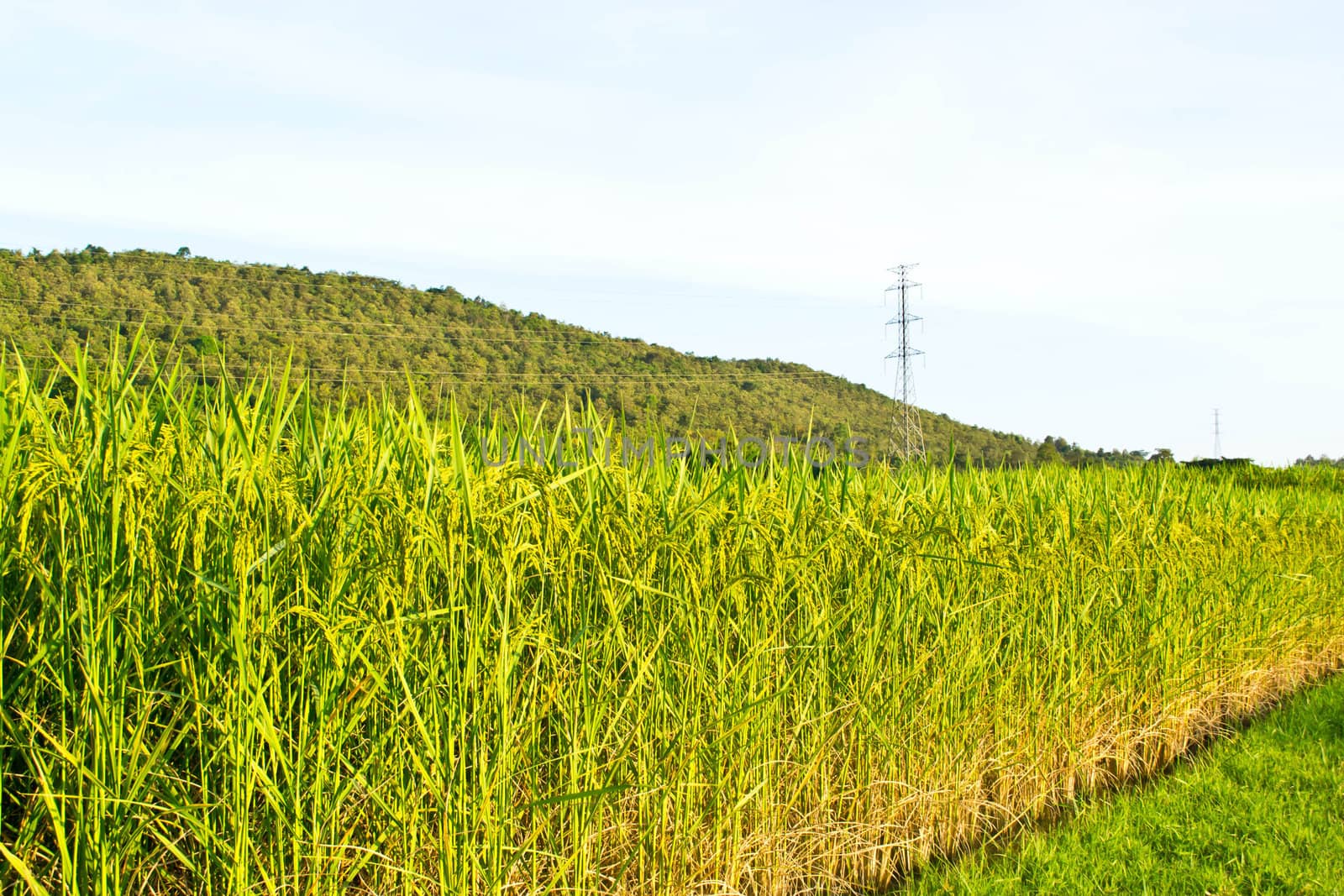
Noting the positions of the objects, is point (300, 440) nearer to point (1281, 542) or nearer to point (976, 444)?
point (1281, 542)

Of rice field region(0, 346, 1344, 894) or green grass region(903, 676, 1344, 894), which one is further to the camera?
green grass region(903, 676, 1344, 894)

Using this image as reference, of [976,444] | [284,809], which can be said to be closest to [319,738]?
[284,809]

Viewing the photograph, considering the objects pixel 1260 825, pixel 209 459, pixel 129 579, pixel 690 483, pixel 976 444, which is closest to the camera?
Result: pixel 129 579

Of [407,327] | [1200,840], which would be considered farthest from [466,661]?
[407,327]

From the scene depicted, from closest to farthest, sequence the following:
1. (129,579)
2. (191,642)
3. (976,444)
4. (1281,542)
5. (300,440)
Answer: (129,579) → (191,642) → (300,440) → (1281,542) → (976,444)

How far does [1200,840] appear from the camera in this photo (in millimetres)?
3645

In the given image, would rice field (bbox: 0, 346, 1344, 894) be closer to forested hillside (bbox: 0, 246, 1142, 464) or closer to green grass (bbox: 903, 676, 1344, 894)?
green grass (bbox: 903, 676, 1344, 894)

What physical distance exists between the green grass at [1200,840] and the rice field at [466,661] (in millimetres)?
234

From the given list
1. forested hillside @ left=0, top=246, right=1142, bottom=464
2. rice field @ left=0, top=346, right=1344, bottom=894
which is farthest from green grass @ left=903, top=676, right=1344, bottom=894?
forested hillside @ left=0, top=246, right=1142, bottom=464

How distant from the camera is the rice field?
1810mm

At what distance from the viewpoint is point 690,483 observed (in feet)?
9.28

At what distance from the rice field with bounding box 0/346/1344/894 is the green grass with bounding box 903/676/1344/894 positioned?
0.77 ft

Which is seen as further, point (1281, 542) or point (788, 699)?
point (1281, 542)

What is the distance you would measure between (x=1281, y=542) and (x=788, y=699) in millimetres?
5373
